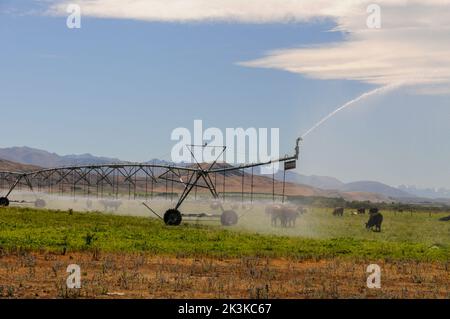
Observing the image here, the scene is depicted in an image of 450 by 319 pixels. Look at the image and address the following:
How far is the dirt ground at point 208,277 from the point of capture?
22.4m

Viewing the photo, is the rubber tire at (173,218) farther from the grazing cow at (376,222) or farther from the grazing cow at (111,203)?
the grazing cow at (111,203)

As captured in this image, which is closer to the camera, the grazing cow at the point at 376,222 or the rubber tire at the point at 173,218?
the rubber tire at the point at 173,218

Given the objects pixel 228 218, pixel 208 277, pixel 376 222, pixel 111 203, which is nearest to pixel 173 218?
pixel 228 218

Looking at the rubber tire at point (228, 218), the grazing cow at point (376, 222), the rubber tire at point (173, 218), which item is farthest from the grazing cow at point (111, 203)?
the grazing cow at point (376, 222)

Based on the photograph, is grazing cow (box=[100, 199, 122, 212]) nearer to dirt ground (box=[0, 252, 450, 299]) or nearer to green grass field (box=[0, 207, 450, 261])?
green grass field (box=[0, 207, 450, 261])

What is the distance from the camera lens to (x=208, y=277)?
2656cm

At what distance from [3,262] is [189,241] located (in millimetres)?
13978

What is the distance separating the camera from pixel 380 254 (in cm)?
3662

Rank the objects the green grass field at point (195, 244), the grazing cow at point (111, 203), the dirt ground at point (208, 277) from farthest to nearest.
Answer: the grazing cow at point (111, 203) → the green grass field at point (195, 244) → the dirt ground at point (208, 277)

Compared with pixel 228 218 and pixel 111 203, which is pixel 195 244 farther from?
pixel 111 203

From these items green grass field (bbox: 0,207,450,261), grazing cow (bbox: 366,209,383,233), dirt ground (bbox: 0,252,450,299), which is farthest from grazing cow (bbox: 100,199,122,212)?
dirt ground (bbox: 0,252,450,299)

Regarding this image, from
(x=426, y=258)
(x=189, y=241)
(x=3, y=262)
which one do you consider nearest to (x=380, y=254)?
(x=426, y=258)
